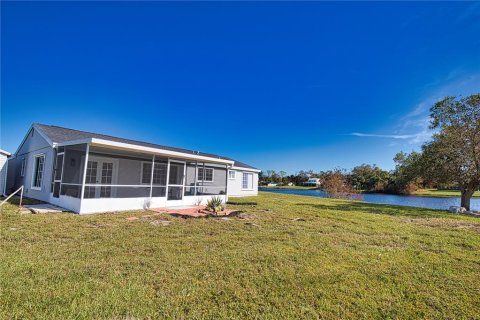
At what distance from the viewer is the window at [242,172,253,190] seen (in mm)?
21617

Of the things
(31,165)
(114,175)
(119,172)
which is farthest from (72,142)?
(31,165)

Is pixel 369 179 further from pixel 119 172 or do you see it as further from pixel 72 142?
pixel 72 142

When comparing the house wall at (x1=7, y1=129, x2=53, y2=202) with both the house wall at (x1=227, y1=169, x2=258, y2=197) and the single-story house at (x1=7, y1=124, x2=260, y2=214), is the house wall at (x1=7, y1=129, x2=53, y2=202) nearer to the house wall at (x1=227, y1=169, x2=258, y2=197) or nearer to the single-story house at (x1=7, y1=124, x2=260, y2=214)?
the single-story house at (x1=7, y1=124, x2=260, y2=214)

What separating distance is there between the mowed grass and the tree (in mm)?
9973

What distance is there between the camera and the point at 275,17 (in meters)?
11.9

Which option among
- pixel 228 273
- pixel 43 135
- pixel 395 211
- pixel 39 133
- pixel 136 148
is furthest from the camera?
pixel 395 211

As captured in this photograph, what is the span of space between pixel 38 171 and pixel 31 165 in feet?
3.33

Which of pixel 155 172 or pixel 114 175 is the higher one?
pixel 155 172

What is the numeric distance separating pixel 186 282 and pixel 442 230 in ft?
27.7

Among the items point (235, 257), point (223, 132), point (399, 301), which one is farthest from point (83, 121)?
point (399, 301)

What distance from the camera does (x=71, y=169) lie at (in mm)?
10688

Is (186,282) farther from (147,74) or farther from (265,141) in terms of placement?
(265,141)

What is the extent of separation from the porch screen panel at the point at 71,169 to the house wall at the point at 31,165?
683 millimetres

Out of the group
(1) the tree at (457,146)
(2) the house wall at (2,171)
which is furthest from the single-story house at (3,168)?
(1) the tree at (457,146)
